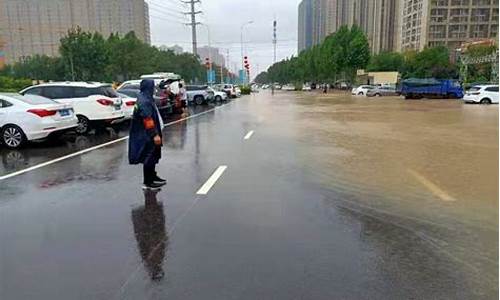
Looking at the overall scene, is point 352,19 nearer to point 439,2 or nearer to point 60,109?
point 439,2

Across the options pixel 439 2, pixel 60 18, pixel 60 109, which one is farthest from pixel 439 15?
pixel 60 109

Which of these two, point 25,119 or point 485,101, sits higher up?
point 25,119

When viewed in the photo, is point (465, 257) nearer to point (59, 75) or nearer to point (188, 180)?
point (188, 180)

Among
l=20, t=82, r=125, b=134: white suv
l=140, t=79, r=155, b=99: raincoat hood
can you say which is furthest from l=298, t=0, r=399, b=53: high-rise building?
l=140, t=79, r=155, b=99: raincoat hood

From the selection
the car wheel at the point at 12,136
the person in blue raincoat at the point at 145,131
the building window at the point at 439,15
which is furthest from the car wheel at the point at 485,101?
the building window at the point at 439,15

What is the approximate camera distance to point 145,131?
6.78m

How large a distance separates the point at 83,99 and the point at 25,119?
3046mm

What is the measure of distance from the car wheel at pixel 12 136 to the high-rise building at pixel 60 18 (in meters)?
53.8

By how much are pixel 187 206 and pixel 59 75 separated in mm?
60619

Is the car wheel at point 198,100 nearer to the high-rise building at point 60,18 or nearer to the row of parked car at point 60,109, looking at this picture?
the row of parked car at point 60,109

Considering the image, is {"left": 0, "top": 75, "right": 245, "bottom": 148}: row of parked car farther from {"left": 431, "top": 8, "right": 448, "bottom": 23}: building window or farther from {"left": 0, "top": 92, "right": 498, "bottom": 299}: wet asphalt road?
{"left": 431, "top": 8, "right": 448, "bottom": 23}: building window

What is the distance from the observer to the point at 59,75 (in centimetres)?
6016

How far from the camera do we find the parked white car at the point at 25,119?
35.7 feet

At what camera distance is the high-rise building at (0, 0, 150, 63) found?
5956 cm
